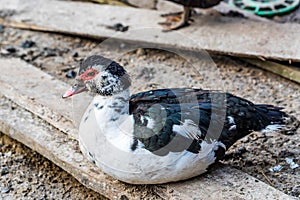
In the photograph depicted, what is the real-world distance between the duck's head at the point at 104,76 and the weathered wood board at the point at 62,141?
470 millimetres

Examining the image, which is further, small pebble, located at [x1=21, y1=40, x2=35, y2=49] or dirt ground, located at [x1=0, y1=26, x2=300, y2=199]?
small pebble, located at [x1=21, y1=40, x2=35, y2=49]

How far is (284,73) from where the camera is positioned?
415 cm

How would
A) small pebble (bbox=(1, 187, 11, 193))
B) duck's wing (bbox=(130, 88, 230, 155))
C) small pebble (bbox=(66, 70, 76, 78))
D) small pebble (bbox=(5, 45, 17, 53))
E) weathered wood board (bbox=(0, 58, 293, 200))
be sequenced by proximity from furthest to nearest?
small pebble (bbox=(5, 45, 17, 53)), small pebble (bbox=(66, 70, 76, 78)), small pebble (bbox=(1, 187, 11, 193)), weathered wood board (bbox=(0, 58, 293, 200)), duck's wing (bbox=(130, 88, 230, 155))

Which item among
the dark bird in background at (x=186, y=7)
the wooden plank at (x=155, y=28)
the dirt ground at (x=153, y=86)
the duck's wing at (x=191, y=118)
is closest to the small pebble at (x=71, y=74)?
the dirt ground at (x=153, y=86)

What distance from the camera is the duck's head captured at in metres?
2.86

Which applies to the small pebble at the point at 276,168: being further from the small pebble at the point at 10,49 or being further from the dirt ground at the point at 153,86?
the small pebble at the point at 10,49

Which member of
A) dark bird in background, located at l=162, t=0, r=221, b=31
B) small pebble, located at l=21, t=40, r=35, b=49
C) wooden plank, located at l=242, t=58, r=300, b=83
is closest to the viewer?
wooden plank, located at l=242, t=58, r=300, b=83

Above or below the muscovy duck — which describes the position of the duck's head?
above

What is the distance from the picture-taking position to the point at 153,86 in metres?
4.18

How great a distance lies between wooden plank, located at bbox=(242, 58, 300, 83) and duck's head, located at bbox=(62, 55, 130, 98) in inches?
62.6

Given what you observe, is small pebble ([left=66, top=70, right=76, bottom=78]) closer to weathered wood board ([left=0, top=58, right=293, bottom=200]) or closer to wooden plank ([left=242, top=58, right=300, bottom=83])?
weathered wood board ([left=0, top=58, right=293, bottom=200])

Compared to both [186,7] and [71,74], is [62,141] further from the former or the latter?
[186,7]

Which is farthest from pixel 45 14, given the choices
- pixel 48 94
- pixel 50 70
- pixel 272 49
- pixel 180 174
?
pixel 180 174

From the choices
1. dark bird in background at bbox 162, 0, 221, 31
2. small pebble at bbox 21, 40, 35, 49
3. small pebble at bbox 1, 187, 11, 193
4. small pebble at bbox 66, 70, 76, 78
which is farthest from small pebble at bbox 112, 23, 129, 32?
small pebble at bbox 1, 187, 11, 193
